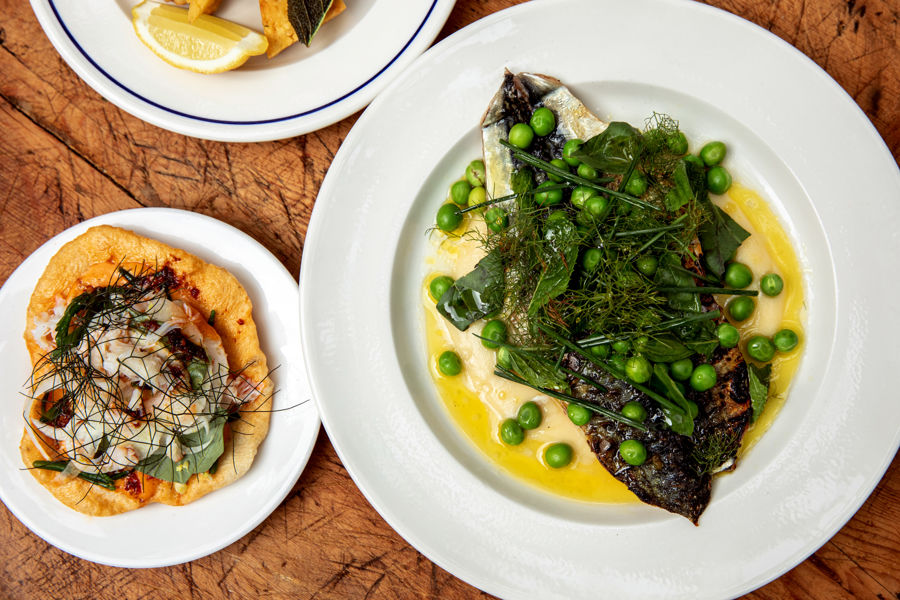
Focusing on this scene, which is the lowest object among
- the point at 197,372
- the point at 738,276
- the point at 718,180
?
the point at 197,372

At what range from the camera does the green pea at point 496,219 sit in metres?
2.84

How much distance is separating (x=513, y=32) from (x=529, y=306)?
4.40ft

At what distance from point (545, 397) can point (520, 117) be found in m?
1.45

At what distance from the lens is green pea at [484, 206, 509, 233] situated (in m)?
2.84

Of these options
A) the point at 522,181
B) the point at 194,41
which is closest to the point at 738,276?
the point at 522,181

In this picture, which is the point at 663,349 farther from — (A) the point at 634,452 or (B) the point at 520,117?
(B) the point at 520,117

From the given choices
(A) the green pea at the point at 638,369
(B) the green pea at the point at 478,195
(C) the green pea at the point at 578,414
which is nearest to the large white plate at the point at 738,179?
(B) the green pea at the point at 478,195

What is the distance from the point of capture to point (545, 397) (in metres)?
3.08

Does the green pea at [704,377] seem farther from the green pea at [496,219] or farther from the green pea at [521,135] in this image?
the green pea at [521,135]

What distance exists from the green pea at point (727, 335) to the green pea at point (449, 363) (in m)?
1.28

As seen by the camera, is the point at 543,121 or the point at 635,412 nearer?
the point at 635,412

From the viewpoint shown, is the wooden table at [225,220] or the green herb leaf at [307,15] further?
the wooden table at [225,220]

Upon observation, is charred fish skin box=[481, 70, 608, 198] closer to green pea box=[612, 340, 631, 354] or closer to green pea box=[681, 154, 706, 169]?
green pea box=[681, 154, 706, 169]

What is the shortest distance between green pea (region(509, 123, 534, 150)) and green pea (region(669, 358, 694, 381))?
4.19 ft
